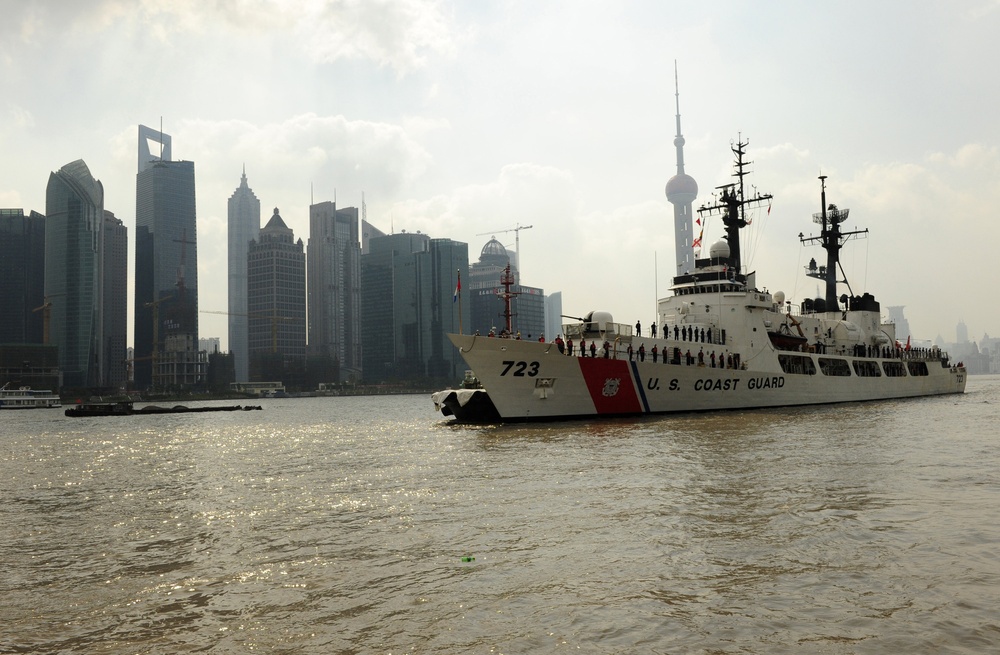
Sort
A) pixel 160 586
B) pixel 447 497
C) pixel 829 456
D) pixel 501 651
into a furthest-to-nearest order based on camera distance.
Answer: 1. pixel 829 456
2. pixel 447 497
3. pixel 160 586
4. pixel 501 651

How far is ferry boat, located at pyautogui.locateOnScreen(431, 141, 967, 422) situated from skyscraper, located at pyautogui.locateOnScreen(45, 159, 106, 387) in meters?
177

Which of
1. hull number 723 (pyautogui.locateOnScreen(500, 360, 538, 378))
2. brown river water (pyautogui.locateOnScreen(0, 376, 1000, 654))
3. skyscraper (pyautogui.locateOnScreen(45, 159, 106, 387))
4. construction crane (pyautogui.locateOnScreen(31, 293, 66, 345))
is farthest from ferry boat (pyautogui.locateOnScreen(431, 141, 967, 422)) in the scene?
construction crane (pyautogui.locateOnScreen(31, 293, 66, 345))

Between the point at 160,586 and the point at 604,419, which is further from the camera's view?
the point at 604,419

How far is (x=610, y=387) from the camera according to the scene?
105 feet

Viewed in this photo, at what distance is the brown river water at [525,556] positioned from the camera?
22.1 feet

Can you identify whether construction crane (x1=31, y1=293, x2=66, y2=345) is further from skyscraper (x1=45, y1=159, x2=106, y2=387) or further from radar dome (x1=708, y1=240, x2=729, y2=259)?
radar dome (x1=708, y1=240, x2=729, y2=259)

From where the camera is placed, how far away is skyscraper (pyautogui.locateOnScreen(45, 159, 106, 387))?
186 meters

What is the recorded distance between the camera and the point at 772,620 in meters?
6.88

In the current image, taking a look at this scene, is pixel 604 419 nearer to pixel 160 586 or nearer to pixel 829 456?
pixel 829 456

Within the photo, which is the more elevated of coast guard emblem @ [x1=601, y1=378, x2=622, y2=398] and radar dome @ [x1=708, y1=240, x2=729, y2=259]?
radar dome @ [x1=708, y1=240, x2=729, y2=259]

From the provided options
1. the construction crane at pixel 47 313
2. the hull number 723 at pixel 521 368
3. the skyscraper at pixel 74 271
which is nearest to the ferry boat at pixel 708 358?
the hull number 723 at pixel 521 368

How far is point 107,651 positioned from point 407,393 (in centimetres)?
18049

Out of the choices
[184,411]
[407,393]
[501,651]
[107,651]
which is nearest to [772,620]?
[501,651]

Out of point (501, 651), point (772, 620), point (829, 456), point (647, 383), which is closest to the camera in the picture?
point (501, 651)
